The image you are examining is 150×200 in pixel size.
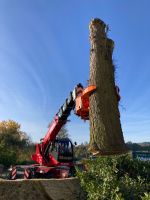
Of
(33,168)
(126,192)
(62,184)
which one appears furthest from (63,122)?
(126,192)

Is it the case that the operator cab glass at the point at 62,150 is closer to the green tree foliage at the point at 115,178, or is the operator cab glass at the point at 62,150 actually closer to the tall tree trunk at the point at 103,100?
the tall tree trunk at the point at 103,100

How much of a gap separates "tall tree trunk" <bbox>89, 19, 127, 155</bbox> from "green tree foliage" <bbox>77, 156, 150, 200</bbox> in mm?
819

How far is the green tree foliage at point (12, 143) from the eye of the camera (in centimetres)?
3491

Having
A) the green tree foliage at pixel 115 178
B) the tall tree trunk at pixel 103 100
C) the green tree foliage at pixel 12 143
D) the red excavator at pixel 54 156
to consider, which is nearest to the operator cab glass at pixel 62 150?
the red excavator at pixel 54 156

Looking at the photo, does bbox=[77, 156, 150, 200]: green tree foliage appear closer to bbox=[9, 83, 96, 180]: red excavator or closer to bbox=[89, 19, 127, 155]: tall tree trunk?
bbox=[89, 19, 127, 155]: tall tree trunk

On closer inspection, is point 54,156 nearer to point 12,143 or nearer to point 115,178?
point 115,178

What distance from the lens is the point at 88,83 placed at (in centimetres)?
910

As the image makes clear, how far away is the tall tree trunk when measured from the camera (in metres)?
8.01

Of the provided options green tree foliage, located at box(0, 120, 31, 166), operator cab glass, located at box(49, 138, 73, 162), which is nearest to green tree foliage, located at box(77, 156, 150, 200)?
operator cab glass, located at box(49, 138, 73, 162)

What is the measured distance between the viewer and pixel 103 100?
8406 mm

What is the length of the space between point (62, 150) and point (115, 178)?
11.0 m

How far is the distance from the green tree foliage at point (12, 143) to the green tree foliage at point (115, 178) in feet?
92.1

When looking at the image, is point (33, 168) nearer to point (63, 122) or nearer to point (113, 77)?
point (63, 122)

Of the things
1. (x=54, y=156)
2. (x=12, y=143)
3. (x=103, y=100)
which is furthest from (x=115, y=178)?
(x=12, y=143)
